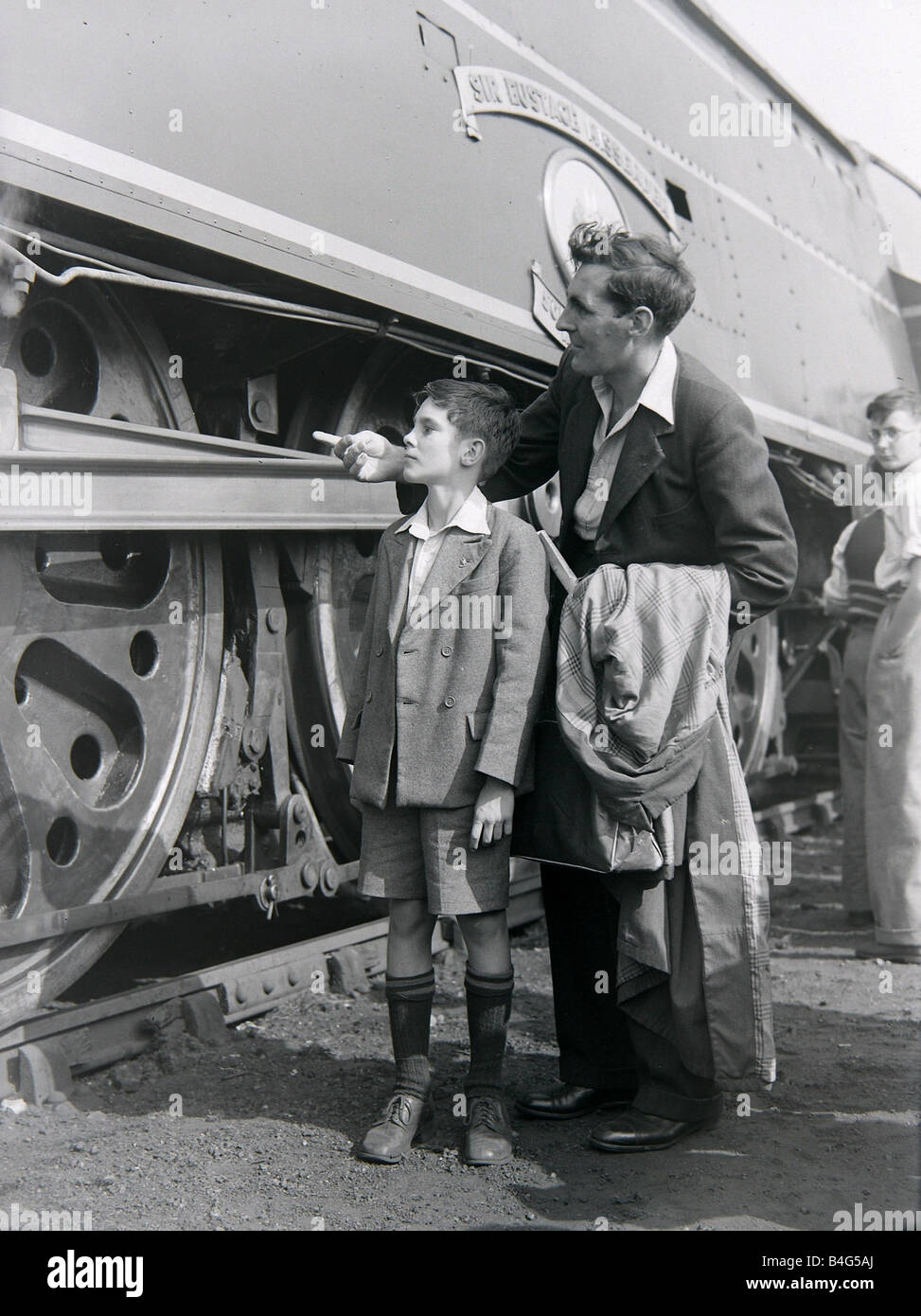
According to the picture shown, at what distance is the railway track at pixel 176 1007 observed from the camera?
8.79 ft

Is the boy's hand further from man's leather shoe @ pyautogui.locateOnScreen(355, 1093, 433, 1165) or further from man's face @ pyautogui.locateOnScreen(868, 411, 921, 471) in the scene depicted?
man's face @ pyautogui.locateOnScreen(868, 411, 921, 471)

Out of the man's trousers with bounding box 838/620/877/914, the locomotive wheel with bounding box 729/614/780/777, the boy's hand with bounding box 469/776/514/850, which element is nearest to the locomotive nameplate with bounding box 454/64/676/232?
the man's trousers with bounding box 838/620/877/914

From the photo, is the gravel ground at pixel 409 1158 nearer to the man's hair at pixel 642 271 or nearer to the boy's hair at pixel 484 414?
the boy's hair at pixel 484 414

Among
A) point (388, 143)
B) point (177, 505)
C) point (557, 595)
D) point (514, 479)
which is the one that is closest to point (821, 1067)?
point (557, 595)

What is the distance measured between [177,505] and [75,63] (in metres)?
0.85

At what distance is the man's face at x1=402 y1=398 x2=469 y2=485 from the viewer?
251cm

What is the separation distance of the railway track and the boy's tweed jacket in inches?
33.0

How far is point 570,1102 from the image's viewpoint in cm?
274

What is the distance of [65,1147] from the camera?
2463 mm

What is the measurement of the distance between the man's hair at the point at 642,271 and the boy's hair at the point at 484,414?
295 mm

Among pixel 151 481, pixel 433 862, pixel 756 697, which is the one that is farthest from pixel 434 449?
pixel 756 697

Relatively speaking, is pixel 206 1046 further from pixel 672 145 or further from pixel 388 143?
pixel 672 145

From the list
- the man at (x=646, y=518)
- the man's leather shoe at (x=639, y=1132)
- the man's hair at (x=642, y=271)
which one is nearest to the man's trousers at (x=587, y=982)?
the man at (x=646, y=518)

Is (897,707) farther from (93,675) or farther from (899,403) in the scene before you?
(93,675)
